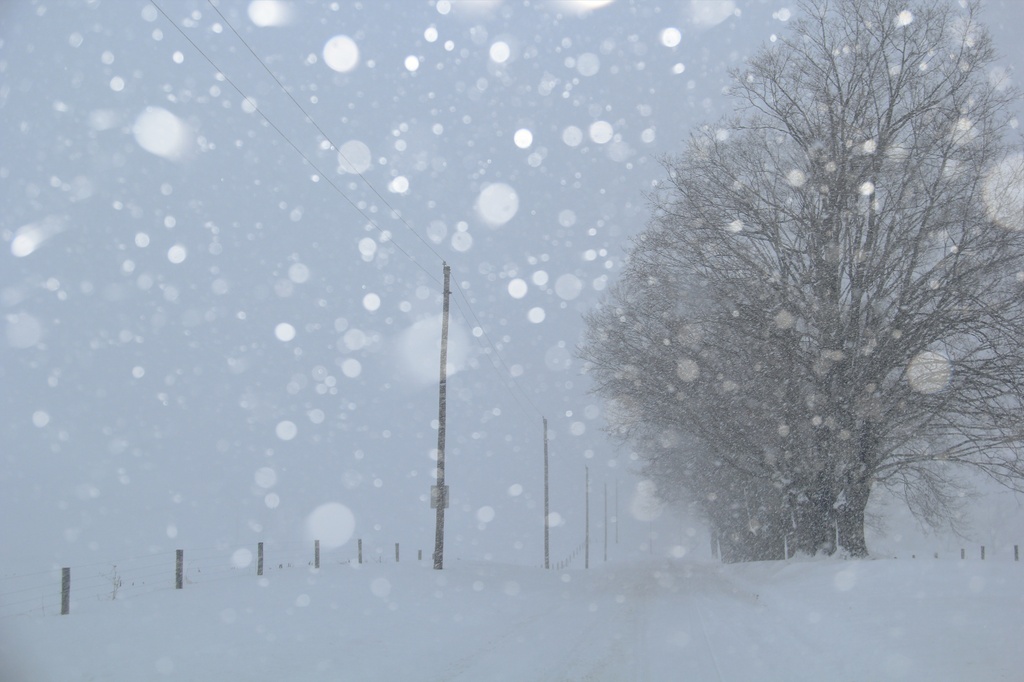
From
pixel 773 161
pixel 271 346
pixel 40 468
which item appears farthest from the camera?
pixel 271 346

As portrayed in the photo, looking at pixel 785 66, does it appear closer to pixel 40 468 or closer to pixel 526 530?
pixel 40 468

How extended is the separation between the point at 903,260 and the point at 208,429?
368 ft

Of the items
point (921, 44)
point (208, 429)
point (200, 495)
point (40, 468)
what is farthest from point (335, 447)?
point (921, 44)

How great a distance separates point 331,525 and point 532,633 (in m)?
76.3

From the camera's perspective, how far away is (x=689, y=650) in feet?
33.7

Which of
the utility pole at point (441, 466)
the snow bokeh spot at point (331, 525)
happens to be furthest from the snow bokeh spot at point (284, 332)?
the utility pole at point (441, 466)

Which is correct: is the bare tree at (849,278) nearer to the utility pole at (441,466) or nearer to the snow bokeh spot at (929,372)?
the snow bokeh spot at (929,372)

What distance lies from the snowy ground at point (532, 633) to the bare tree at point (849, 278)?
11.9ft

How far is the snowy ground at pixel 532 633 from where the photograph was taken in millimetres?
8406

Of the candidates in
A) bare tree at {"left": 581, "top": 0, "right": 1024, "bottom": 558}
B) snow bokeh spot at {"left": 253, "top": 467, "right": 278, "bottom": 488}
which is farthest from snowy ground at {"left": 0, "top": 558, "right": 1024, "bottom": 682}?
snow bokeh spot at {"left": 253, "top": 467, "right": 278, "bottom": 488}

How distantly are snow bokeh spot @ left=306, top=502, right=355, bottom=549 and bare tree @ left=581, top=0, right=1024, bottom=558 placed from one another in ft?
171

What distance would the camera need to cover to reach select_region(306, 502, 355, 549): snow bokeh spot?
72.3m

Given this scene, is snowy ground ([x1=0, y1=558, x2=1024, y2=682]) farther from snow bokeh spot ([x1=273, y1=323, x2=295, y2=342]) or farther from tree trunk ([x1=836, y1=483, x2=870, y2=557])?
snow bokeh spot ([x1=273, y1=323, x2=295, y2=342])

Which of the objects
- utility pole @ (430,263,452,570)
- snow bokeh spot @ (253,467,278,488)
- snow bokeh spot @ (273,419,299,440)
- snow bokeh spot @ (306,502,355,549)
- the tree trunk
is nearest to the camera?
the tree trunk
